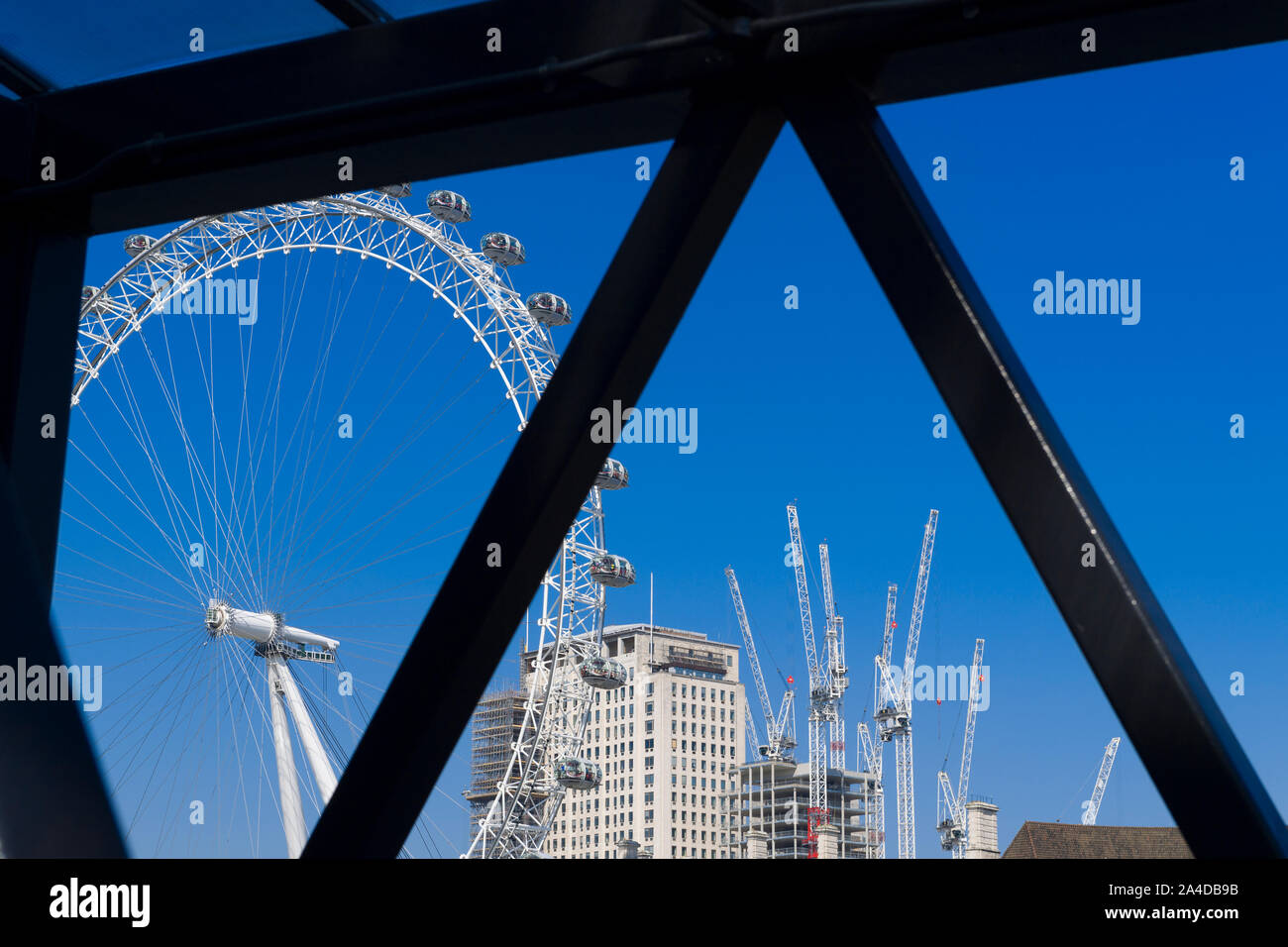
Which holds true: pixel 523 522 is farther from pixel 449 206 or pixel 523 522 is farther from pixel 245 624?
pixel 449 206

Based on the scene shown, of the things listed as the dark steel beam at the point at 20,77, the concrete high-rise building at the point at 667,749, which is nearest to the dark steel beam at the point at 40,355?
the dark steel beam at the point at 20,77

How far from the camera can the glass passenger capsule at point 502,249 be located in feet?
78.3

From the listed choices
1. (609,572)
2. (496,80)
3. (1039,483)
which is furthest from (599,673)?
(1039,483)

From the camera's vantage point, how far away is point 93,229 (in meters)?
3.56

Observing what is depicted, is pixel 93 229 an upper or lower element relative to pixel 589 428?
upper

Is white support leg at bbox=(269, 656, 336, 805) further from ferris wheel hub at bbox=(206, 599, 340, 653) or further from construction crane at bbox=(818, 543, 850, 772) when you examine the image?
construction crane at bbox=(818, 543, 850, 772)

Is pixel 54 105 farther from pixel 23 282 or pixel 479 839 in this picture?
pixel 479 839

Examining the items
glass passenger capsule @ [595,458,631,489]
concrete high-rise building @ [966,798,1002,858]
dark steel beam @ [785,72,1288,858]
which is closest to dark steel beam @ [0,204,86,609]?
dark steel beam @ [785,72,1288,858]

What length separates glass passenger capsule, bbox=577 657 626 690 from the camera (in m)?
23.9

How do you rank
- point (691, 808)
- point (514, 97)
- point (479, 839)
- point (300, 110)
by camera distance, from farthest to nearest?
point (691, 808)
point (479, 839)
point (300, 110)
point (514, 97)

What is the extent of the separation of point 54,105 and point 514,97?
1361mm

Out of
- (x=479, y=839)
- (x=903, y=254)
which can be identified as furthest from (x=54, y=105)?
(x=479, y=839)

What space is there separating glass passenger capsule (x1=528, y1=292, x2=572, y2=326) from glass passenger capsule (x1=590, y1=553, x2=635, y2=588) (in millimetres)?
4455
